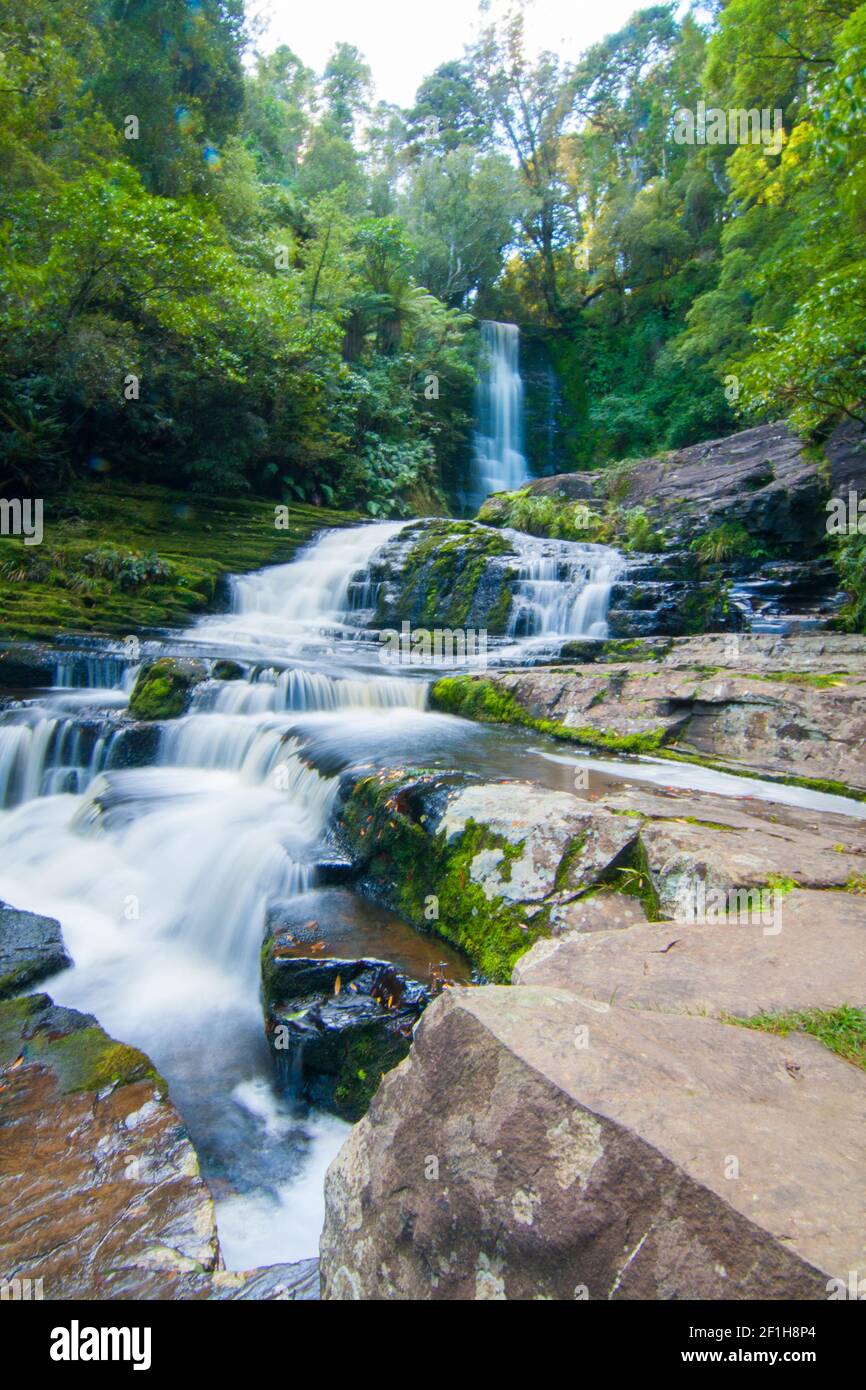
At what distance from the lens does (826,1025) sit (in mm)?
1896

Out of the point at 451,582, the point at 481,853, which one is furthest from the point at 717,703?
the point at 451,582

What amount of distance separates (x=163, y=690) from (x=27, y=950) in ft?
12.6

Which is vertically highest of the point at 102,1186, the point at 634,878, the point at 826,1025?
the point at 826,1025

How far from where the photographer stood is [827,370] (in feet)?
28.6

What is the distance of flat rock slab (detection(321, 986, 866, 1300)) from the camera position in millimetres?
1173

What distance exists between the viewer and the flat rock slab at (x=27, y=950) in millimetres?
4062

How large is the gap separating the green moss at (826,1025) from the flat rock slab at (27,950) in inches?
158

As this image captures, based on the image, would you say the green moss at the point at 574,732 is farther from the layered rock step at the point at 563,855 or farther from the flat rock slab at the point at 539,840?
the flat rock slab at the point at 539,840

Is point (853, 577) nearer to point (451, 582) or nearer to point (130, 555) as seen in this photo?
point (451, 582)

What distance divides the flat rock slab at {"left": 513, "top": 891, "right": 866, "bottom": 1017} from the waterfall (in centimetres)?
2341

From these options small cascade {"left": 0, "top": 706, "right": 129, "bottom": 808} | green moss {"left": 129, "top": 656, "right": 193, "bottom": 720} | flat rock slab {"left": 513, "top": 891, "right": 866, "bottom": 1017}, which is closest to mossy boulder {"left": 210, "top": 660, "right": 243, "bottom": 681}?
green moss {"left": 129, "top": 656, "right": 193, "bottom": 720}

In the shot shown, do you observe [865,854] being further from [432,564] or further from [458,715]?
[432,564]
